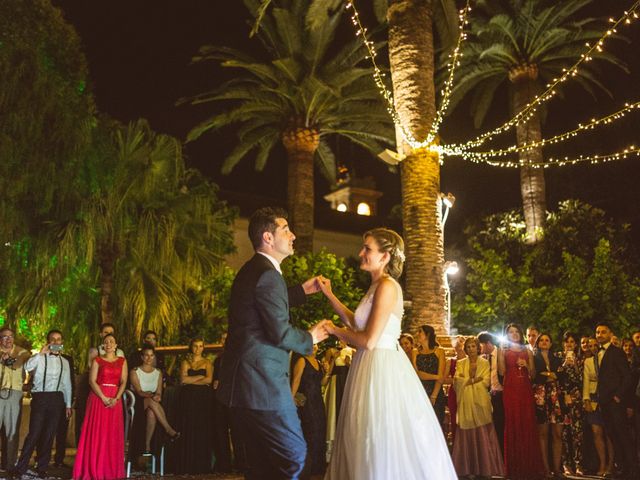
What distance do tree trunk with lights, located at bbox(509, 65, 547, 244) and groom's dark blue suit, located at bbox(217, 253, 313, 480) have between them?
20.8m

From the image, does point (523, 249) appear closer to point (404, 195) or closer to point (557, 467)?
point (404, 195)

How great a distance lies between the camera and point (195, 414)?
33.8 ft

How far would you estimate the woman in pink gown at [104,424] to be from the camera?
372 inches

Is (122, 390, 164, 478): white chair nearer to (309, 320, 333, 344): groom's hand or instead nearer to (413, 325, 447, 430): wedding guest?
(413, 325, 447, 430): wedding guest

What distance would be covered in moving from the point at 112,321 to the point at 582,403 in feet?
30.1

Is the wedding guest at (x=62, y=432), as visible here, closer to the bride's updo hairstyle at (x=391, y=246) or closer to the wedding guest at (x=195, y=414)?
the wedding guest at (x=195, y=414)

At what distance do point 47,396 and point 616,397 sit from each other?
788cm

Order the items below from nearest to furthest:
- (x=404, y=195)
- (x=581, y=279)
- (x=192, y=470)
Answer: (x=192, y=470) → (x=404, y=195) → (x=581, y=279)

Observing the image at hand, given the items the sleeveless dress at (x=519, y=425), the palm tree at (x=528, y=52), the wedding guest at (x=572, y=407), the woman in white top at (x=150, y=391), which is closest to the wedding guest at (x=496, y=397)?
the sleeveless dress at (x=519, y=425)

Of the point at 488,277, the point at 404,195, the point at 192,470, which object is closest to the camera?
the point at 192,470

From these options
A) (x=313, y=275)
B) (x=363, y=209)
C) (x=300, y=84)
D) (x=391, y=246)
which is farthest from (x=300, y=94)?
(x=363, y=209)

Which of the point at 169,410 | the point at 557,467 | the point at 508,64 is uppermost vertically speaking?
the point at 508,64

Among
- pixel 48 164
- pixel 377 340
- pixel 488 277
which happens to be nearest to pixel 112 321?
pixel 48 164

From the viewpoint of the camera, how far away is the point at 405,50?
52.1 ft
